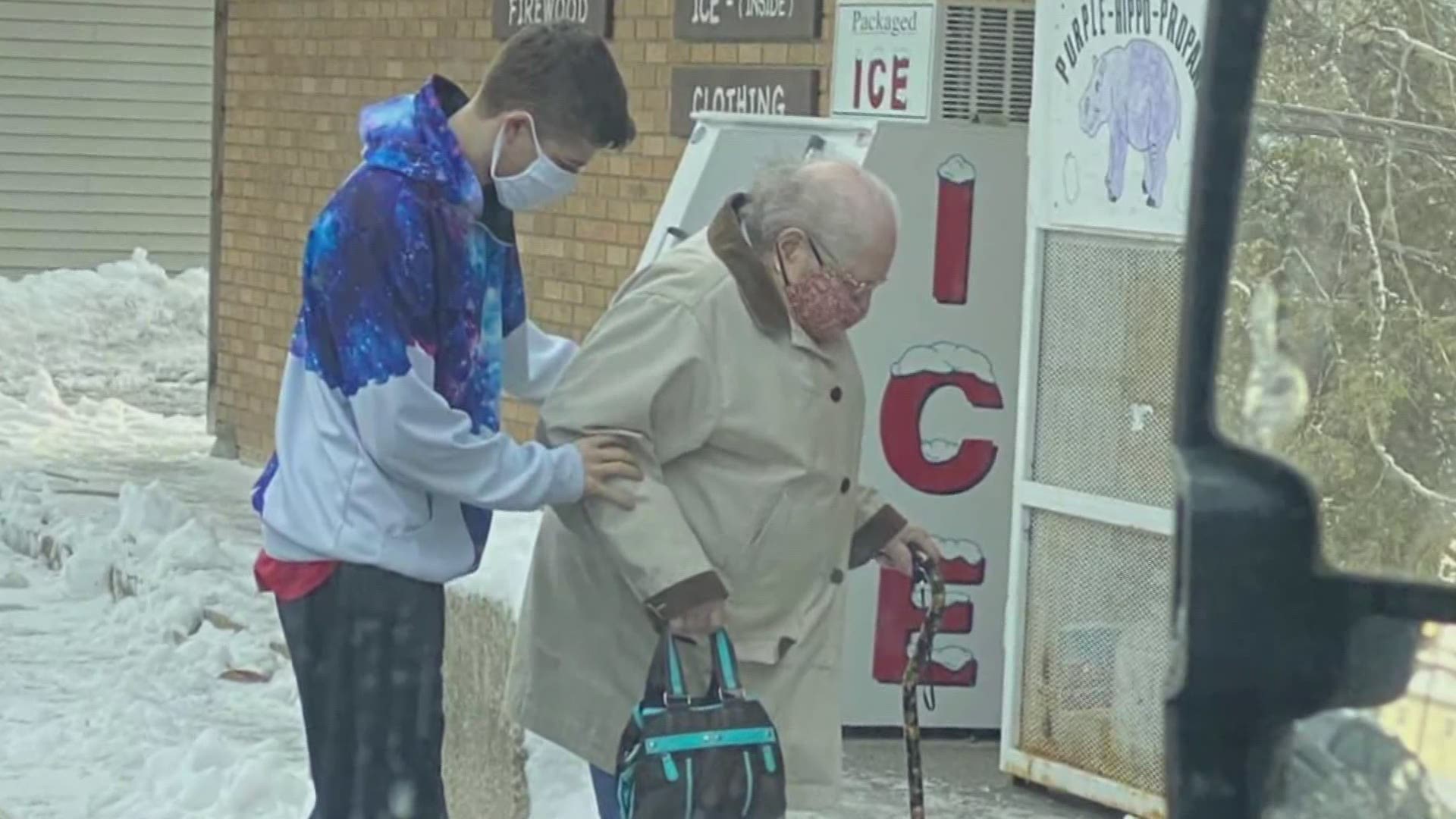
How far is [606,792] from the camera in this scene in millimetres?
4434

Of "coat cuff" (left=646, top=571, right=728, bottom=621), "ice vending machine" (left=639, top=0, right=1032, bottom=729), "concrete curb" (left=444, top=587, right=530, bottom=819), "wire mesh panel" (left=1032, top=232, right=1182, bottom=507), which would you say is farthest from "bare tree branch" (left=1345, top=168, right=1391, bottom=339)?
"ice vending machine" (left=639, top=0, right=1032, bottom=729)

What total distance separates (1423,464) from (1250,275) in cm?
20

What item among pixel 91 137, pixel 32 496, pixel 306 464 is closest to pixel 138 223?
pixel 91 137

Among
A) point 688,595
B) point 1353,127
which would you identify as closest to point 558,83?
point 688,595

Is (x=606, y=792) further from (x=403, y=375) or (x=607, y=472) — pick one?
(x=403, y=375)

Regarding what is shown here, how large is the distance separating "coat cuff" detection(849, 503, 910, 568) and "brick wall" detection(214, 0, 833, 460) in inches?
141

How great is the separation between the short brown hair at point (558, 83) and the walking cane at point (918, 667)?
3.05 ft

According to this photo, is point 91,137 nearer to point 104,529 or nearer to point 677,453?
point 104,529

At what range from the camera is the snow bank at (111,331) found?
17781 mm

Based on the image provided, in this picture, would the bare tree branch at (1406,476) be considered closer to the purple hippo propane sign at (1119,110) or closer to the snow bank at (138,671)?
the purple hippo propane sign at (1119,110)

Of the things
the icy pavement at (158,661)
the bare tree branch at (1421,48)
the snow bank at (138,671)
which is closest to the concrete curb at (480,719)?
the icy pavement at (158,661)

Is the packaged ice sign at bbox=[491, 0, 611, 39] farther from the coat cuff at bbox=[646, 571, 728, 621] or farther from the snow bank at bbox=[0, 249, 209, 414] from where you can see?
the snow bank at bbox=[0, 249, 209, 414]

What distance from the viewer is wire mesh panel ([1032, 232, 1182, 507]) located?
577cm

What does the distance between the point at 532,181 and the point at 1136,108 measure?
1918mm
